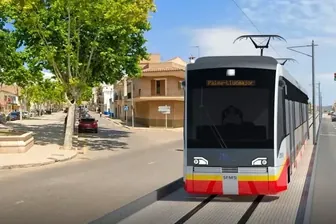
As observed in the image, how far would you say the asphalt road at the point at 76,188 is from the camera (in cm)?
997

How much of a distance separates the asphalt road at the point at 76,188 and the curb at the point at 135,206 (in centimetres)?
40

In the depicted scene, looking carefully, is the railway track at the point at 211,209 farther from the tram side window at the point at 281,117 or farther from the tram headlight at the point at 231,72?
the tram headlight at the point at 231,72

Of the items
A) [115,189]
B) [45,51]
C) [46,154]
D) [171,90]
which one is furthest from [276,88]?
[171,90]

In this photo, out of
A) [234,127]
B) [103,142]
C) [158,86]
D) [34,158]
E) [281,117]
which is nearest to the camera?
[234,127]

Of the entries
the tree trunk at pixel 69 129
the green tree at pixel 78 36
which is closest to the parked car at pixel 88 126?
the green tree at pixel 78 36

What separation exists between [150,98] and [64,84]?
36.3 meters

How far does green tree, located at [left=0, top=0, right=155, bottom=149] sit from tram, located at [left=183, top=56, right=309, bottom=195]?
14.5 metres

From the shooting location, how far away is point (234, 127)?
10992 millimetres

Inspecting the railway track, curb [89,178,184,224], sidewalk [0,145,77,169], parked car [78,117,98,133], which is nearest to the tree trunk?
sidewalk [0,145,77,169]

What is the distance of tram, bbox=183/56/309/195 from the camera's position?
1070 centimetres

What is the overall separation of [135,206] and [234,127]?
8.93 ft

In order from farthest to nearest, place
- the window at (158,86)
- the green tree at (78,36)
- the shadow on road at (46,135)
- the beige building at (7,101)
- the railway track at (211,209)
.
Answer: the beige building at (7,101) < the window at (158,86) < the shadow on road at (46,135) < the green tree at (78,36) < the railway track at (211,209)

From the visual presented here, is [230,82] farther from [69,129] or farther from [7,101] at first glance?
[7,101]

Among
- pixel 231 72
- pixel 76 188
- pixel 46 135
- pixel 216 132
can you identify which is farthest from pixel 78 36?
pixel 216 132
